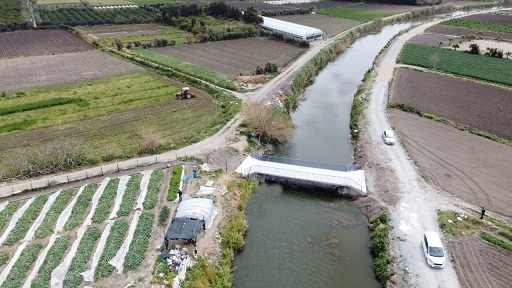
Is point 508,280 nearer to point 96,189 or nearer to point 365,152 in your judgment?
point 365,152

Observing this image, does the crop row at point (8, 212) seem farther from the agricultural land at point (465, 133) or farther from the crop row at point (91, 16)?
the crop row at point (91, 16)

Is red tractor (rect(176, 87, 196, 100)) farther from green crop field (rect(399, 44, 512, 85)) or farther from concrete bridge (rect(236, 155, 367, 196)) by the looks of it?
green crop field (rect(399, 44, 512, 85))

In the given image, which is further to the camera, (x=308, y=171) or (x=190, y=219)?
(x=308, y=171)

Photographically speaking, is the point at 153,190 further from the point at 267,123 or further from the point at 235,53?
the point at 235,53

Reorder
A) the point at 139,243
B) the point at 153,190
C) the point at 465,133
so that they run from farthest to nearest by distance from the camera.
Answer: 1. the point at 465,133
2. the point at 153,190
3. the point at 139,243

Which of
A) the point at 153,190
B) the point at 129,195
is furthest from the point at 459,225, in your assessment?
the point at 129,195
